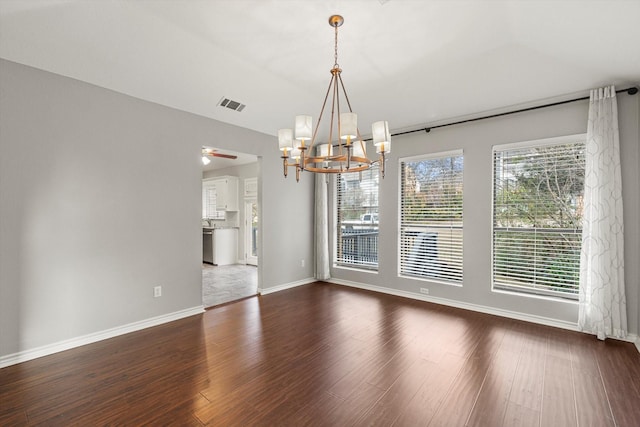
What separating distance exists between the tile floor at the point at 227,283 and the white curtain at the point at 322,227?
52.6 inches

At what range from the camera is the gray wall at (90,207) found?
2742 mm

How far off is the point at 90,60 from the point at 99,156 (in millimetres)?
971

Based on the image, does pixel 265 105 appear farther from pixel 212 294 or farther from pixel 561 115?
pixel 561 115

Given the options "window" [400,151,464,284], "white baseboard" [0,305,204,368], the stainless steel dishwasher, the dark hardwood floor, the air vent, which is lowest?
the dark hardwood floor

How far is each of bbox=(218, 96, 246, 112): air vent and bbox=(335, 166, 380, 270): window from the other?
236cm

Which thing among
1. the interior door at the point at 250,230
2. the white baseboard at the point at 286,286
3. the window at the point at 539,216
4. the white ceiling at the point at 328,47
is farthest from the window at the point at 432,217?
the interior door at the point at 250,230

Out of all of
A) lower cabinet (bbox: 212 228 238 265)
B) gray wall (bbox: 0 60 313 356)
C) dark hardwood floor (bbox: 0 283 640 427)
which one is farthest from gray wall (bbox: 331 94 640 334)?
lower cabinet (bbox: 212 228 238 265)

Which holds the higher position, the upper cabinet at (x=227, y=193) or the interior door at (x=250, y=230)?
the upper cabinet at (x=227, y=193)

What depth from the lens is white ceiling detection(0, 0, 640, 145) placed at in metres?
2.52

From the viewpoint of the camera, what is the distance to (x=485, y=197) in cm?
409

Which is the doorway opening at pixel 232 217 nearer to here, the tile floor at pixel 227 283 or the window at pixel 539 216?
the tile floor at pixel 227 283

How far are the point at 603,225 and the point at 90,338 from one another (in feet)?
18.7

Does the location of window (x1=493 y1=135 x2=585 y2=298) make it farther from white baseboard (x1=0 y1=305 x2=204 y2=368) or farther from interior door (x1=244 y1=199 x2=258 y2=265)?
interior door (x1=244 y1=199 x2=258 y2=265)

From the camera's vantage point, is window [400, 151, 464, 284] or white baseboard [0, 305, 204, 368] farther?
window [400, 151, 464, 284]
